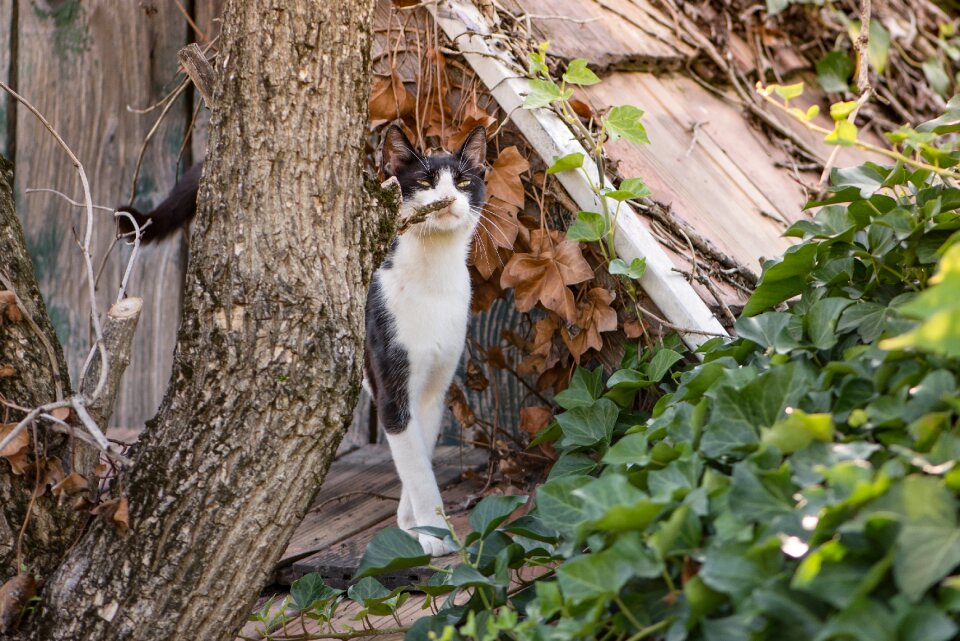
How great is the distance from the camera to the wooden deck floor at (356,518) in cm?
216

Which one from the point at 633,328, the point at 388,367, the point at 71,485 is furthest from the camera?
the point at 388,367

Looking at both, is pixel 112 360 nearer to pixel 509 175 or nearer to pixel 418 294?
pixel 418 294

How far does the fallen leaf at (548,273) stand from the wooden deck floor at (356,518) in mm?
607

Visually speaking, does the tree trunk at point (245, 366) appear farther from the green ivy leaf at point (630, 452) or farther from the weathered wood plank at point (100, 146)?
the weathered wood plank at point (100, 146)

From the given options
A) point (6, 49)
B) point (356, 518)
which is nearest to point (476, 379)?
point (356, 518)

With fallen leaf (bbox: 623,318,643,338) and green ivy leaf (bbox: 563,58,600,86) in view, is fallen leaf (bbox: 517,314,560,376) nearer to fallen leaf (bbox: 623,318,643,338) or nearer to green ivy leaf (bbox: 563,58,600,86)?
fallen leaf (bbox: 623,318,643,338)

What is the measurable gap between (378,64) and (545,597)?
167cm

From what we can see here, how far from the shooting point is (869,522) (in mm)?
1098

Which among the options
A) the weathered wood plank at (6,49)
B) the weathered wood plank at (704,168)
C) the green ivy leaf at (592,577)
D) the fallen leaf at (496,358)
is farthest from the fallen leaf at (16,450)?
the weathered wood plank at (6,49)

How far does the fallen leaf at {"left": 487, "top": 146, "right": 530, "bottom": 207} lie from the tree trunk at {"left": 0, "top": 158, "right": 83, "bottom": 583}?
1185 millimetres

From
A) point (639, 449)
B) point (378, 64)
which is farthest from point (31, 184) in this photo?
point (639, 449)

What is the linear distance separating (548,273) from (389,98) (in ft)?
2.12

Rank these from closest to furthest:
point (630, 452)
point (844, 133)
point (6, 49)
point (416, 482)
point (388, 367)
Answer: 1. point (844, 133)
2. point (630, 452)
3. point (416, 482)
4. point (388, 367)
5. point (6, 49)

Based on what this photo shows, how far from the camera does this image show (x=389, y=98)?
2.59 meters
